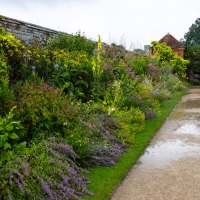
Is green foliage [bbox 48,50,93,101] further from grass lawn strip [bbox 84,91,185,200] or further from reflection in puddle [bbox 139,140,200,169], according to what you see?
reflection in puddle [bbox 139,140,200,169]

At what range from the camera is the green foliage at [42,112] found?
4.38 metres

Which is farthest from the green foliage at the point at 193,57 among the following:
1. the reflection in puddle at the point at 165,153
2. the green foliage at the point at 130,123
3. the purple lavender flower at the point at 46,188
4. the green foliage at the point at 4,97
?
the purple lavender flower at the point at 46,188

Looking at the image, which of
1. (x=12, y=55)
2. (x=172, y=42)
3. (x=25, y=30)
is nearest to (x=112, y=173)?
(x=12, y=55)

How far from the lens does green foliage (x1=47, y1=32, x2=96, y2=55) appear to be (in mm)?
10551

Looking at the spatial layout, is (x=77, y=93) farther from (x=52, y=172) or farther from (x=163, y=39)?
(x=163, y=39)

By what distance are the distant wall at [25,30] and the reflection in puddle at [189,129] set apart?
17.6ft

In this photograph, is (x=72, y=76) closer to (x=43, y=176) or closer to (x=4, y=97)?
(x=4, y=97)

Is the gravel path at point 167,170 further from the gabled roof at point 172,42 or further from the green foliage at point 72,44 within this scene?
the gabled roof at point 172,42

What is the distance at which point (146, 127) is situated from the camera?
737 cm

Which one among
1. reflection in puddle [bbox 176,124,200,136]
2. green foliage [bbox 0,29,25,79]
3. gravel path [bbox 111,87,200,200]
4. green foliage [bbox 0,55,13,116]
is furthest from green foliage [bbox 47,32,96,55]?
green foliage [bbox 0,55,13,116]

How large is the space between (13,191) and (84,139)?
1.63m

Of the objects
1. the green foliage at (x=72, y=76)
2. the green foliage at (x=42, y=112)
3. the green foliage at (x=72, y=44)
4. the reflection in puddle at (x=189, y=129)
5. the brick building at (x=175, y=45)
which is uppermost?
the brick building at (x=175, y=45)

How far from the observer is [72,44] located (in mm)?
10961

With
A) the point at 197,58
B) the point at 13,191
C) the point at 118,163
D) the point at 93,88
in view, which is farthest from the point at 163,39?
the point at 13,191
